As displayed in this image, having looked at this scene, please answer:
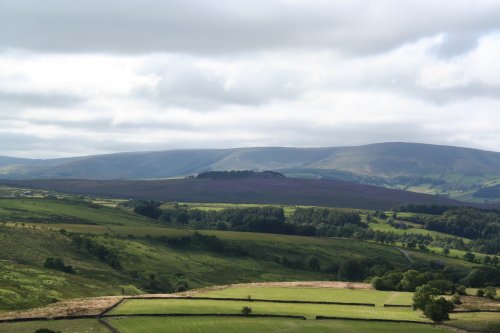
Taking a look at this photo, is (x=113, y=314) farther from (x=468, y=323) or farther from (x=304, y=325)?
(x=468, y=323)

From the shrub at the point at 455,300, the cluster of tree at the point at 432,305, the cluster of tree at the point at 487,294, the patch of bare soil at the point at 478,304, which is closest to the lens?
the cluster of tree at the point at 432,305

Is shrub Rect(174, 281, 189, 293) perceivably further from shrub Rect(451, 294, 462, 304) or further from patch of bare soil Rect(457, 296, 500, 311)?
patch of bare soil Rect(457, 296, 500, 311)

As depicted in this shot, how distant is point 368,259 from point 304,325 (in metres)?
112

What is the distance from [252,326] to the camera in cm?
8119

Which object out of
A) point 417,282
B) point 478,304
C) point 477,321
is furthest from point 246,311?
point 417,282

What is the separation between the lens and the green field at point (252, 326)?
77250 mm

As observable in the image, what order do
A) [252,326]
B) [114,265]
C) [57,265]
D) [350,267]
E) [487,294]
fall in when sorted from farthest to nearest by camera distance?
[350,267]
[114,265]
[57,265]
[487,294]
[252,326]

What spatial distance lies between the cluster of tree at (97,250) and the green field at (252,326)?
85710mm

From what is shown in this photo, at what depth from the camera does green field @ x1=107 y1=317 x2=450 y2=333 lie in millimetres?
77250

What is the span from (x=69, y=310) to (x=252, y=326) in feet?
80.4

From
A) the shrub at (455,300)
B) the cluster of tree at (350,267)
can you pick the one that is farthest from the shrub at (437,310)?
the cluster of tree at (350,267)

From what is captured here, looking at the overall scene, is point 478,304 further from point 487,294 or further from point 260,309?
point 260,309

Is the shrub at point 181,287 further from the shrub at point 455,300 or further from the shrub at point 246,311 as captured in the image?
the shrub at point 455,300

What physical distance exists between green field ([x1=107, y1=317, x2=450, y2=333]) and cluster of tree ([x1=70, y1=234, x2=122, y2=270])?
85.7 meters
